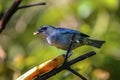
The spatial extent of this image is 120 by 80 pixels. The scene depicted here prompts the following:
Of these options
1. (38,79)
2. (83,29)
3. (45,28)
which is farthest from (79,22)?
(38,79)

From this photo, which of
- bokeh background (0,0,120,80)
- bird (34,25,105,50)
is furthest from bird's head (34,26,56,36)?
bokeh background (0,0,120,80)

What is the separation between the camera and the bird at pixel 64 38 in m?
0.87

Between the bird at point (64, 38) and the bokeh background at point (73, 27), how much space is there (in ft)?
0.87

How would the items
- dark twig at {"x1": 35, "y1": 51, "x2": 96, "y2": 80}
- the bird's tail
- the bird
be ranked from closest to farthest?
dark twig at {"x1": 35, "y1": 51, "x2": 96, "y2": 80} → the bird → the bird's tail

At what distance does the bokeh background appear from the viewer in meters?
1.62

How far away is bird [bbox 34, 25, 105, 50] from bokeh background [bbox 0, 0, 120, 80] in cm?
26

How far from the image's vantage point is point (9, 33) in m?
2.66

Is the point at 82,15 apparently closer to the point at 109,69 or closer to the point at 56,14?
the point at 56,14

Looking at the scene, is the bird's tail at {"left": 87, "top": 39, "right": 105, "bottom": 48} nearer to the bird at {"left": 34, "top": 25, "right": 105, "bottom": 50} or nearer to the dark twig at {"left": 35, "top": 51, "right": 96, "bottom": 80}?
the bird at {"left": 34, "top": 25, "right": 105, "bottom": 50}

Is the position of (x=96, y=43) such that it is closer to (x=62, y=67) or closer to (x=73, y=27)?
(x=62, y=67)

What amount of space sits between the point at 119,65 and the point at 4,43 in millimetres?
955

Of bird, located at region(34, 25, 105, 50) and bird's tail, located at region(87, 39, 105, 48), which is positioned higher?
bird, located at region(34, 25, 105, 50)

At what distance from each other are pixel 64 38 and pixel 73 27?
1.33 meters

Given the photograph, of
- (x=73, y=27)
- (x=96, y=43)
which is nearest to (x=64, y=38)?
(x=96, y=43)
